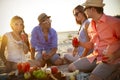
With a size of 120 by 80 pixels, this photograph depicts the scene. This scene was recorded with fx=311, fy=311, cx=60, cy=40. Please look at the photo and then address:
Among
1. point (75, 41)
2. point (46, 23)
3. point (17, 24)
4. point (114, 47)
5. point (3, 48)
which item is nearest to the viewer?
point (114, 47)

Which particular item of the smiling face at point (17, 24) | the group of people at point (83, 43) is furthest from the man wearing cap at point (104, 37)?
the smiling face at point (17, 24)

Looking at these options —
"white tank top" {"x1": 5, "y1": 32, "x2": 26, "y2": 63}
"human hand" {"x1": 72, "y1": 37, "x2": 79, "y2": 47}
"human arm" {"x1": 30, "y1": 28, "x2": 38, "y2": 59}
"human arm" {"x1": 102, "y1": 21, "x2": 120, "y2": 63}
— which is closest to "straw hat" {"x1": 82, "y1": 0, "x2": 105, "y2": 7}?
"human arm" {"x1": 102, "y1": 21, "x2": 120, "y2": 63}

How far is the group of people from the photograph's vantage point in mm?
4312

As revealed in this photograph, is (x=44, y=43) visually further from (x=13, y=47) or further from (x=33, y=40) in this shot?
(x=13, y=47)

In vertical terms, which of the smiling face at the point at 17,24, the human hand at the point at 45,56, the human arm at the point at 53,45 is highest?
the smiling face at the point at 17,24

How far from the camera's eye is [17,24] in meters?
5.82

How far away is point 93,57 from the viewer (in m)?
4.82

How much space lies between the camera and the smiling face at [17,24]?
578 cm

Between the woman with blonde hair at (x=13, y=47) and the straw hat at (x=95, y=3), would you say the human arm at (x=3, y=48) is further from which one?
the straw hat at (x=95, y=3)

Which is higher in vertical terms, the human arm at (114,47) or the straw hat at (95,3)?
the straw hat at (95,3)

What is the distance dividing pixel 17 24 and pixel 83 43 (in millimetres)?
1579

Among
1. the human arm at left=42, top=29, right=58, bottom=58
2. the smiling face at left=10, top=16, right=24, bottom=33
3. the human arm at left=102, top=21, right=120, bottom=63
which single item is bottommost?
the human arm at left=42, top=29, right=58, bottom=58

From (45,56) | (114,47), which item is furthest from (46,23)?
(114,47)

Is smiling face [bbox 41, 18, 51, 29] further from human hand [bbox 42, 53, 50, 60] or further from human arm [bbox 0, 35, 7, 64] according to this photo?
human arm [bbox 0, 35, 7, 64]
